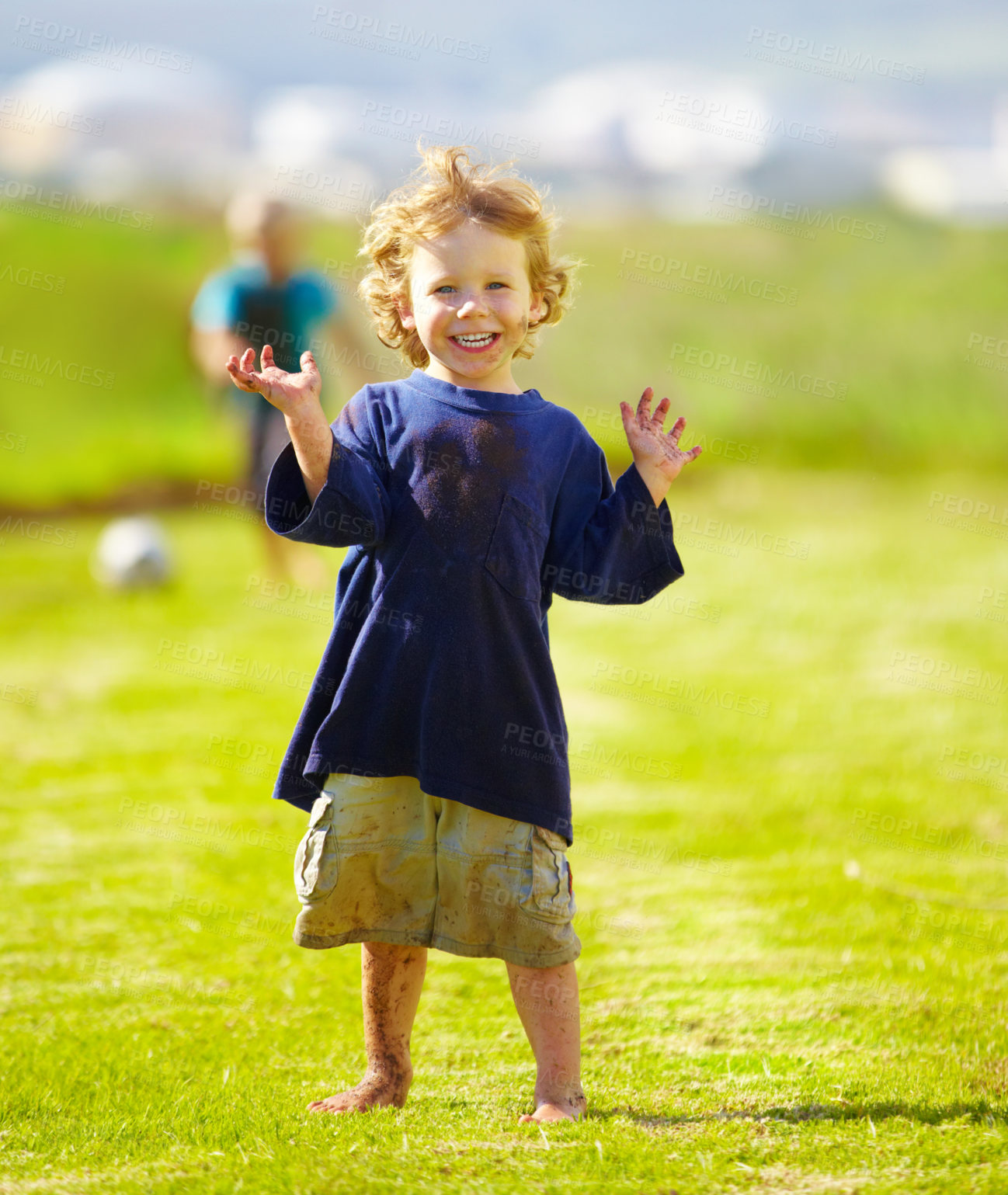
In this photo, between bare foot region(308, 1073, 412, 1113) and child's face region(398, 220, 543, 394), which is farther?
bare foot region(308, 1073, 412, 1113)

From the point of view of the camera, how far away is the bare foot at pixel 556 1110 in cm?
267

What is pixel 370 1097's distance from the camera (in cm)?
277

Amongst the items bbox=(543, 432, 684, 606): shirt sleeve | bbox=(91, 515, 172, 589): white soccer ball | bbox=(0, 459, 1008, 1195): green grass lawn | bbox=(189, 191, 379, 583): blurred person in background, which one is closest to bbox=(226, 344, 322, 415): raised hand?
bbox=(543, 432, 684, 606): shirt sleeve

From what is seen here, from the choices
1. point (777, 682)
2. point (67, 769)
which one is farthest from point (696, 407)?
point (67, 769)

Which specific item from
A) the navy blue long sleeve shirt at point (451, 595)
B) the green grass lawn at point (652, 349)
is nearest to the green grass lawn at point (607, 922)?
the navy blue long sleeve shirt at point (451, 595)

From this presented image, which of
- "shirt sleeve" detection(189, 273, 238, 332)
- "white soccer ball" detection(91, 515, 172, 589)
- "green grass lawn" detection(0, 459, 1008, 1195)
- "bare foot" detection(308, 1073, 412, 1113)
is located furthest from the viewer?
"white soccer ball" detection(91, 515, 172, 589)

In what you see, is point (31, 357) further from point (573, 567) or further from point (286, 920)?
point (573, 567)

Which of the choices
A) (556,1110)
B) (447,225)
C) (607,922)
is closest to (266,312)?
(607,922)

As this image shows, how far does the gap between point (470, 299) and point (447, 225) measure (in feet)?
0.49

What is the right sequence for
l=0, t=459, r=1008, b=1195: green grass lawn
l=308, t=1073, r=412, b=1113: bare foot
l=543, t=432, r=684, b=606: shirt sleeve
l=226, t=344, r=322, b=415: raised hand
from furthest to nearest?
l=308, t=1073, r=412, b=1113: bare foot
l=543, t=432, r=684, b=606: shirt sleeve
l=0, t=459, r=1008, b=1195: green grass lawn
l=226, t=344, r=322, b=415: raised hand

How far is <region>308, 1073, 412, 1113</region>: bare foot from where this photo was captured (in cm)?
275

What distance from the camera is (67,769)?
17.9 ft

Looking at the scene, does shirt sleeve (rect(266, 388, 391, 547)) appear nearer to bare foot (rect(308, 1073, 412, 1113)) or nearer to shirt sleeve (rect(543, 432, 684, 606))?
shirt sleeve (rect(543, 432, 684, 606))

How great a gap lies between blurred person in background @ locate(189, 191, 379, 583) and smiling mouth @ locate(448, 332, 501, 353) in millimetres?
4853
